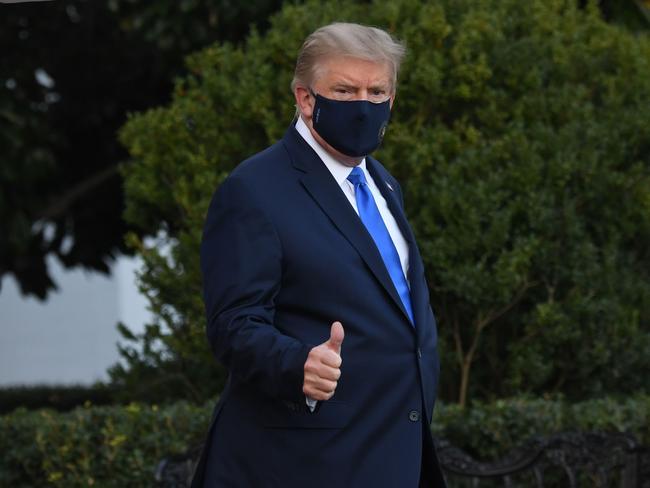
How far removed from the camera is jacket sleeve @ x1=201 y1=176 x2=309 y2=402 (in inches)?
105

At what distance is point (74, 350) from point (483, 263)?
11.8 metres

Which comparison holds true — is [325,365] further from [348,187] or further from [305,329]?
[348,187]

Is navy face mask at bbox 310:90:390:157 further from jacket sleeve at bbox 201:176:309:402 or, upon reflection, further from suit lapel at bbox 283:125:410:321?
jacket sleeve at bbox 201:176:309:402

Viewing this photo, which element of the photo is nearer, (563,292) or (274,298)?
(274,298)

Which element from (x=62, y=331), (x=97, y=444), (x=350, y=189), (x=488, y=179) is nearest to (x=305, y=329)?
(x=350, y=189)

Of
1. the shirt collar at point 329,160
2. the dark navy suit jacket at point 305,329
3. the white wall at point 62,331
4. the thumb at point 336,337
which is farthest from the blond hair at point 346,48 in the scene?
the white wall at point 62,331

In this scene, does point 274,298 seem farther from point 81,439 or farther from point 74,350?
point 74,350

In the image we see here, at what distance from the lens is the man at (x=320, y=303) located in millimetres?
2773

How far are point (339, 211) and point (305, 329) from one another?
10.4 inches

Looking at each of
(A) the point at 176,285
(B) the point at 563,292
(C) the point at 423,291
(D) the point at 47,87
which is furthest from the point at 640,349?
(D) the point at 47,87

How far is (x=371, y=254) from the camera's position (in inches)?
113

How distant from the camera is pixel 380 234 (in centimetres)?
297

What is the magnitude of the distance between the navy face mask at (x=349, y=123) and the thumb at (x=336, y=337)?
485 millimetres

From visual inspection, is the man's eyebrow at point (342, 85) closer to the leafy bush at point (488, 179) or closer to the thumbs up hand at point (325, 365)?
the thumbs up hand at point (325, 365)
